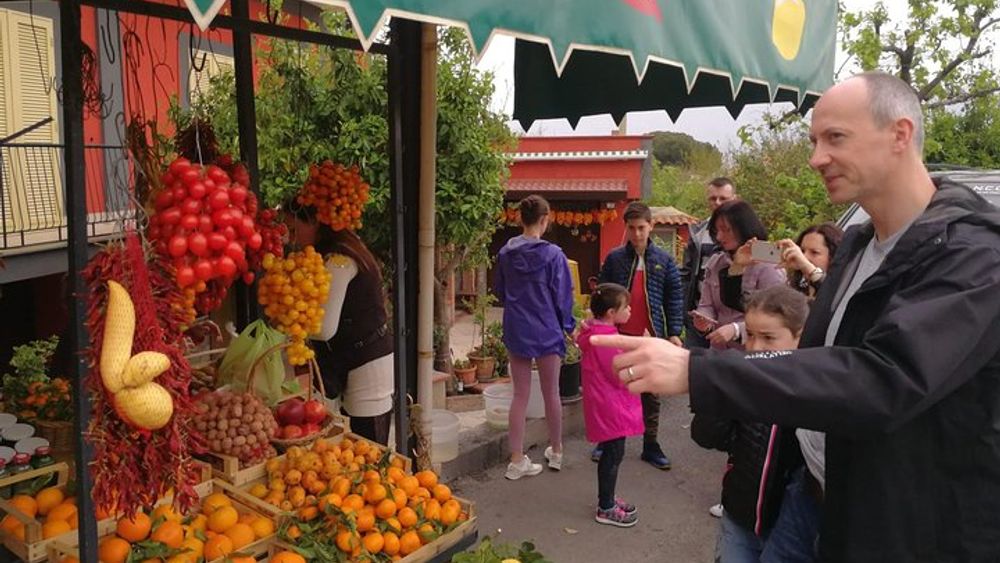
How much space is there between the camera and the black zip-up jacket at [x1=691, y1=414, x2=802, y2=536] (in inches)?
87.9

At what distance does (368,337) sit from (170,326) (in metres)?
1.72

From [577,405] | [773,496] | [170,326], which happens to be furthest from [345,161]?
[773,496]

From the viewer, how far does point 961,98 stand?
14.0 m

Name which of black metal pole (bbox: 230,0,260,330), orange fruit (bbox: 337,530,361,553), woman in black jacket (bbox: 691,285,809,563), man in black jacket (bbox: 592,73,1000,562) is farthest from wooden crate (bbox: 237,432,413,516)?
man in black jacket (bbox: 592,73,1000,562)

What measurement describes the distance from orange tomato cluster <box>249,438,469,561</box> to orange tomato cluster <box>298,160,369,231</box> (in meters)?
1.06

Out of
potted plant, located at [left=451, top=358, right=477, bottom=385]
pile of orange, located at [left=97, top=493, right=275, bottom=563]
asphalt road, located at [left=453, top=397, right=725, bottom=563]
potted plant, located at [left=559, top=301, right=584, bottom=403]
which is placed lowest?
asphalt road, located at [left=453, top=397, right=725, bottom=563]

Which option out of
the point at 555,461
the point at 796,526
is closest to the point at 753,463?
the point at 796,526

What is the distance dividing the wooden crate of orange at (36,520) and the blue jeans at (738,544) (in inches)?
79.9

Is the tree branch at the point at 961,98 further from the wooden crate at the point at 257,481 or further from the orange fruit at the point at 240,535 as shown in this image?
the orange fruit at the point at 240,535

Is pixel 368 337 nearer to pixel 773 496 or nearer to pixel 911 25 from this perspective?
pixel 773 496

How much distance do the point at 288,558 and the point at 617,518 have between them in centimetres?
263

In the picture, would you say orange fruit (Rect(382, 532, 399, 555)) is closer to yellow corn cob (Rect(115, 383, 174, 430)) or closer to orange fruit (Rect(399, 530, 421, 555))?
orange fruit (Rect(399, 530, 421, 555))

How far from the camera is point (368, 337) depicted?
3.72m

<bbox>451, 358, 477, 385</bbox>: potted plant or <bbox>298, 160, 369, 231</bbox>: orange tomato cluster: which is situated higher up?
<bbox>298, 160, 369, 231</bbox>: orange tomato cluster
